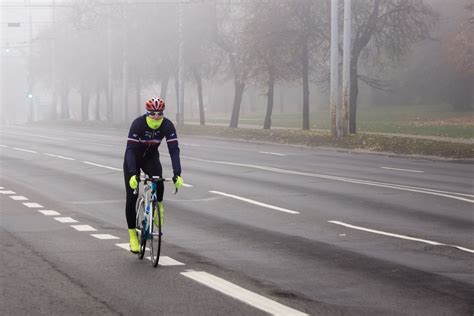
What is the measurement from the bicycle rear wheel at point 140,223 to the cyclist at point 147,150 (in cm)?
5

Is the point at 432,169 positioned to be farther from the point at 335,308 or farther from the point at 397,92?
the point at 397,92

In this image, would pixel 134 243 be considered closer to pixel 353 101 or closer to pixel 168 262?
pixel 168 262

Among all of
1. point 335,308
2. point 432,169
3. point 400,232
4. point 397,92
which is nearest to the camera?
point 335,308

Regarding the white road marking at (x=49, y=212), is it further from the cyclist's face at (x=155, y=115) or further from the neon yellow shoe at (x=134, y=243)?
the cyclist's face at (x=155, y=115)

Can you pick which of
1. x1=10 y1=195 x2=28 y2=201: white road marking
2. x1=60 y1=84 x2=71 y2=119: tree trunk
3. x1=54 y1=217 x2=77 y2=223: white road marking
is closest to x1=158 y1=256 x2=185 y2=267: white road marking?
x1=54 y1=217 x2=77 y2=223: white road marking

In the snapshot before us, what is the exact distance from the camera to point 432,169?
80.9 ft

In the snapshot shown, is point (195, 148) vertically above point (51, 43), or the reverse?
point (51, 43)

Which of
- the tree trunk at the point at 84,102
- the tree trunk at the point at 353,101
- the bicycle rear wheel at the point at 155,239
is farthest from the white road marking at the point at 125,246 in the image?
the tree trunk at the point at 84,102

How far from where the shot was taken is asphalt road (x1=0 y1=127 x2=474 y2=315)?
7840mm

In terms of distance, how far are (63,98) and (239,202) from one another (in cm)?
8434

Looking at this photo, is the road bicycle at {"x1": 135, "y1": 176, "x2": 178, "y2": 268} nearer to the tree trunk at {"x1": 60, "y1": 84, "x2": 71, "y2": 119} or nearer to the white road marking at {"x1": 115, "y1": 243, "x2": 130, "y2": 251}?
the white road marking at {"x1": 115, "y1": 243, "x2": 130, "y2": 251}

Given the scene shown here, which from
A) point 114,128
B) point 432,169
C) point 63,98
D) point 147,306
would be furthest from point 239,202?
point 63,98

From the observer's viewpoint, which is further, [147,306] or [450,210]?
[450,210]

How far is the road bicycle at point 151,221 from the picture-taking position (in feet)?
31.4
